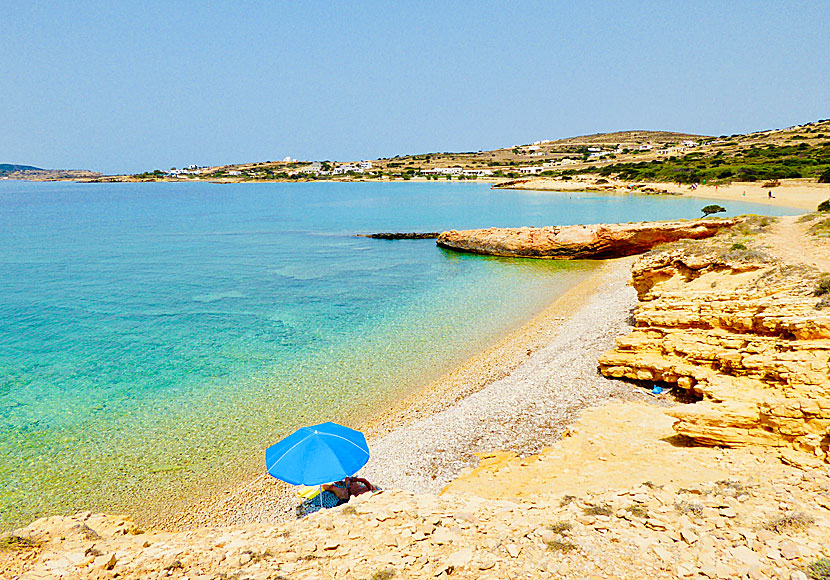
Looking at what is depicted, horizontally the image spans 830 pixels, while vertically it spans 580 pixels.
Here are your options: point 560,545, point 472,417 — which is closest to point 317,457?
point 560,545

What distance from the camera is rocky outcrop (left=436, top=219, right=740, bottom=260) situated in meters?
35.7

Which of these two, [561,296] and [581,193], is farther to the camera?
[581,193]

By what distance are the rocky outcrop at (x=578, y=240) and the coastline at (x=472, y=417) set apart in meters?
18.2

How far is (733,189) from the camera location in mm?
73062

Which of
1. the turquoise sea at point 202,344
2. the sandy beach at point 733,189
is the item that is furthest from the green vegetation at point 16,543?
the sandy beach at point 733,189

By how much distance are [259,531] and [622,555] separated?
5.20 m

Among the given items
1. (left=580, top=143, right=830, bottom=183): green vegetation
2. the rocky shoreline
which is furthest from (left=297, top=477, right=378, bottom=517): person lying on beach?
(left=580, top=143, right=830, bottom=183): green vegetation

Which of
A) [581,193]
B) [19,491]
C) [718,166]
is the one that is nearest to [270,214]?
[581,193]

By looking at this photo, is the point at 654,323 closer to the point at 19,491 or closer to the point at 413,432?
the point at 413,432

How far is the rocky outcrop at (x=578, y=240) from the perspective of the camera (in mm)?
35719

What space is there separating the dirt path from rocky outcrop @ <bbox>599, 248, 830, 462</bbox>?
131 cm

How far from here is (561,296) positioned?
27375 mm

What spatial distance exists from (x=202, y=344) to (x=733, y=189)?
82.4 metres

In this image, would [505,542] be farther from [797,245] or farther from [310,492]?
[797,245]
